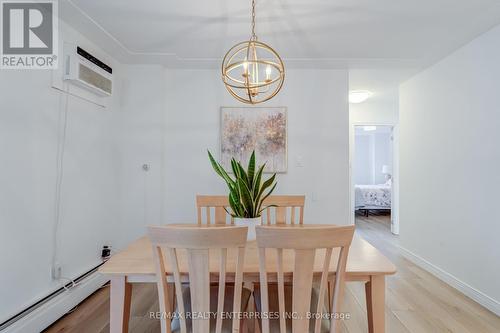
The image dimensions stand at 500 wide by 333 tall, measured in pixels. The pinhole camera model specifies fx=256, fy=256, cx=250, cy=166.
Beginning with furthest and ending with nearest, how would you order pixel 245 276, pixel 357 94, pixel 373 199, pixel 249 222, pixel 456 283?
pixel 373 199 → pixel 357 94 → pixel 456 283 → pixel 249 222 → pixel 245 276

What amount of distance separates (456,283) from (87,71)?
3.96 metres

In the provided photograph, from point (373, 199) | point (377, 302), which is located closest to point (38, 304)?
→ point (377, 302)

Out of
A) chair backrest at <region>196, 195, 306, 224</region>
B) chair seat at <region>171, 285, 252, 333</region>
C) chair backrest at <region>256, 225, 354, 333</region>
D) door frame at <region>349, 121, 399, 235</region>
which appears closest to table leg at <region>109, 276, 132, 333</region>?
chair seat at <region>171, 285, 252, 333</region>

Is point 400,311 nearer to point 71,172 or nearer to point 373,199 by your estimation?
point 71,172

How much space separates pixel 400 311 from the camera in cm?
206

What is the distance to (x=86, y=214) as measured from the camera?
7.84 feet

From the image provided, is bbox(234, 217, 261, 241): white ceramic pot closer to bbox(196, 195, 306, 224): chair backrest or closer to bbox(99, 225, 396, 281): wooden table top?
bbox(99, 225, 396, 281): wooden table top

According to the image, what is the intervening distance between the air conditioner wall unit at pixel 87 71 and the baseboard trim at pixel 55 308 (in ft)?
5.67

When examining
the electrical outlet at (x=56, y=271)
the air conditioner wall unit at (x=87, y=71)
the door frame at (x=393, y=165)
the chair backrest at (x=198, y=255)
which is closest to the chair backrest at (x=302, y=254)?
the chair backrest at (x=198, y=255)

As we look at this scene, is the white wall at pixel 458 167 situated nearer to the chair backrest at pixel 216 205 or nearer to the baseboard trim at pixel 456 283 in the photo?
the baseboard trim at pixel 456 283

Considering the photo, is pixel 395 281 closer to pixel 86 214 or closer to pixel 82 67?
pixel 86 214

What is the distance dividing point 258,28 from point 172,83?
137cm

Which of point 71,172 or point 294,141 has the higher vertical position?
point 294,141

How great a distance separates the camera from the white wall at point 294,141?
3.02 metres
